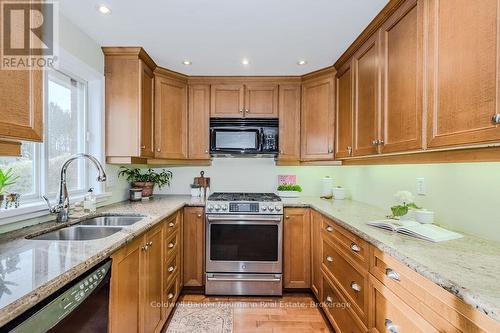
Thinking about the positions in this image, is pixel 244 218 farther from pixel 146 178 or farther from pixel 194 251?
pixel 146 178

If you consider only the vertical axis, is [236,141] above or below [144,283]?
above

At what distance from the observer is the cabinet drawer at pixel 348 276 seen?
1491 millimetres

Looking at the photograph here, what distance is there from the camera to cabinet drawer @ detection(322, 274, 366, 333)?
1.61 m

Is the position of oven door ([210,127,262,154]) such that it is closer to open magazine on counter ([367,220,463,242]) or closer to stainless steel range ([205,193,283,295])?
stainless steel range ([205,193,283,295])

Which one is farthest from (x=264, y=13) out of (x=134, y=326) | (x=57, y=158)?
(x=134, y=326)

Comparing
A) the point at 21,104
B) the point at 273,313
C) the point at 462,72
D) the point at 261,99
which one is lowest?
the point at 273,313

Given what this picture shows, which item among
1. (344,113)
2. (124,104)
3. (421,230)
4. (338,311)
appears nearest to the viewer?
(421,230)

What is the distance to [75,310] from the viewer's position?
970mm

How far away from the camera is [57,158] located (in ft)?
6.22

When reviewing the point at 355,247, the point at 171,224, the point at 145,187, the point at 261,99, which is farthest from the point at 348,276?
the point at 145,187

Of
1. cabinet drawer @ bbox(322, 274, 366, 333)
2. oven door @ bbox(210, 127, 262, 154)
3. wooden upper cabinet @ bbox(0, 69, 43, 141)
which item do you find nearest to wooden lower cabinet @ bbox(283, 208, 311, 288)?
cabinet drawer @ bbox(322, 274, 366, 333)

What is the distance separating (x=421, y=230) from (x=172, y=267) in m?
1.92

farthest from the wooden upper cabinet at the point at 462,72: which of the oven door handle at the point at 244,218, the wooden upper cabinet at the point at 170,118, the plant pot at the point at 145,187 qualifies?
the plant pot at the point at 145,187

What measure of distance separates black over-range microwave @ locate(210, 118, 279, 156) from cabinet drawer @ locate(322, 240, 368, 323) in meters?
1.21
